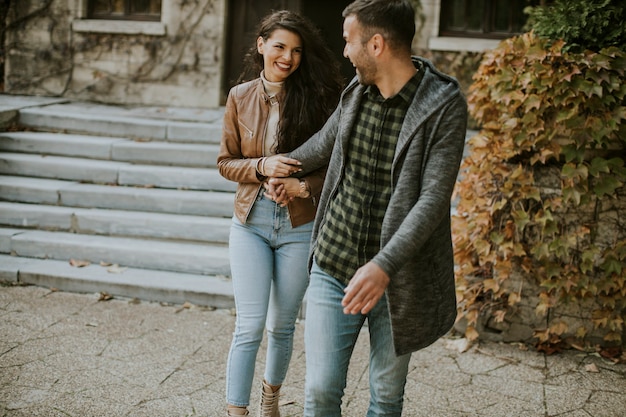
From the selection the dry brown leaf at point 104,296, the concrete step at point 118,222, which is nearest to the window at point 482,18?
the concrete step at point 118,222

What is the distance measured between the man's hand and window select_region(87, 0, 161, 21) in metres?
8.14

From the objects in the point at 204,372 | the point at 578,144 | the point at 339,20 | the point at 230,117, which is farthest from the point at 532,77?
the point at 339,20

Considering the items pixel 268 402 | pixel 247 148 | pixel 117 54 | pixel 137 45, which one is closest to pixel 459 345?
pixel 268 402

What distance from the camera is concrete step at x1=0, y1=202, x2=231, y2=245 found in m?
5.91

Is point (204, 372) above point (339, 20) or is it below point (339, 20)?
below

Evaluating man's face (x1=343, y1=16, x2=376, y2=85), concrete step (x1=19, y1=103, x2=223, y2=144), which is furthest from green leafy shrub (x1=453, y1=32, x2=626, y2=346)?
concrete step (x1=19, y1=103, x2=223, y2=144)

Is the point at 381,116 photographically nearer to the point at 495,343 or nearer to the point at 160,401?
the point at 160,401

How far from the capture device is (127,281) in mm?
5289

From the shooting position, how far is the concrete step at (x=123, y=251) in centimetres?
557

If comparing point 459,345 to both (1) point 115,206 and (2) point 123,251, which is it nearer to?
(2) point 123,251

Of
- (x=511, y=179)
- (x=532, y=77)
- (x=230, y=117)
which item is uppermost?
(x=532, y=77)

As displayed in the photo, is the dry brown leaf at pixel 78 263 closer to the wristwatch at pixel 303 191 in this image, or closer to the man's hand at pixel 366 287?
the wristwatch at pixel 303 191

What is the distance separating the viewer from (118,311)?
4980mm

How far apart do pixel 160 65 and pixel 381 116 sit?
24.4 ft
